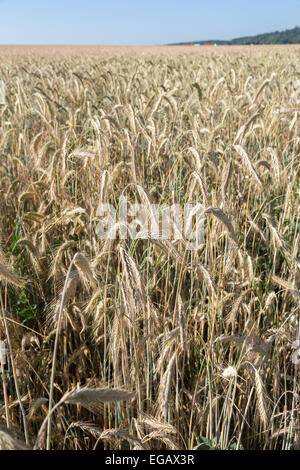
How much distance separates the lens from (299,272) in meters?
1.49

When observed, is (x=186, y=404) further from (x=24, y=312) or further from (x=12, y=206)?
(x=12, y=206)

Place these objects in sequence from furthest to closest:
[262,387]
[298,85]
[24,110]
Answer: [298,85], [24,110], [262,387]

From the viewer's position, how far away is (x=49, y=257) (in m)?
1.92

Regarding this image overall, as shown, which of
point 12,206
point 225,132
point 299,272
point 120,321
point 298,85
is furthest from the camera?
point 298,85

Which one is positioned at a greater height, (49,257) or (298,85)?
(298,85)

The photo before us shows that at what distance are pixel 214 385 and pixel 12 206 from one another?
1646 millimetres

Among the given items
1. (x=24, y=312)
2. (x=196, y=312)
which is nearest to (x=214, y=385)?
(x=196, y=312)

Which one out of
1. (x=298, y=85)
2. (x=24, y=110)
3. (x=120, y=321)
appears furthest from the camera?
(x=298, y=85)

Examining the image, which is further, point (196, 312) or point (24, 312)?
point (24, 312)

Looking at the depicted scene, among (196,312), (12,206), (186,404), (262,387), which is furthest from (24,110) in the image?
(262,387)

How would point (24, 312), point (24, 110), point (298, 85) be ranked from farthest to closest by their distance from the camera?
point (298, 85) → point (24, 110) → point (24, 312)
